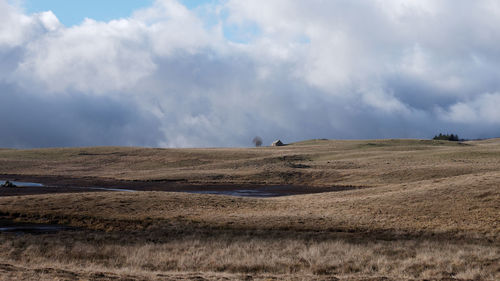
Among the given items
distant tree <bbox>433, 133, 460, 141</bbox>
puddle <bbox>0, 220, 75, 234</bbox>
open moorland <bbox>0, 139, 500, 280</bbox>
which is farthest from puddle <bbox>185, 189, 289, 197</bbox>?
distant tree <bbox>433, 133, 460, 141</bbox>

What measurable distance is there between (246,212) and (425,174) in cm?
3370

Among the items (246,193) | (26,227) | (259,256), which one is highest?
(26,227)

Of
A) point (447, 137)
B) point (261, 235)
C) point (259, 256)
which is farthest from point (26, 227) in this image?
point (447, 137)

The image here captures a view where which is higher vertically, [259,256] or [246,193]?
[246,193]

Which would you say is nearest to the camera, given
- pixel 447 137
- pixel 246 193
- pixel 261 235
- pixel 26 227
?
pixel 261 235

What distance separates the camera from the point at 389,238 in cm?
2517

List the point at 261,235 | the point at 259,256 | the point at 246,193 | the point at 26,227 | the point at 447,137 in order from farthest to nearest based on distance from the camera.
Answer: the point at 447,137 → the point at 246,193 → the point at 26,227 → the point at 261,235 → the point at 259,256

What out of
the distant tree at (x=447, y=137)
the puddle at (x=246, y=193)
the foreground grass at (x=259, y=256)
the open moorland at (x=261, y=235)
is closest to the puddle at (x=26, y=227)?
the open moorland at (x=261, y=235)

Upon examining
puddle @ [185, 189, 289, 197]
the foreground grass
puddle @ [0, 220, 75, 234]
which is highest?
puddle @ [0, 220, 75, 234]

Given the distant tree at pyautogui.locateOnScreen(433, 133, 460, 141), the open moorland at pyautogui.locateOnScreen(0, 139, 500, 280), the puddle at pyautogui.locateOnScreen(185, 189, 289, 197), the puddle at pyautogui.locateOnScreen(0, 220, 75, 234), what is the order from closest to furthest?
1. the open moorland at pyautogui.locateOnScreen(0, 139, 500, 280)
2. the puddle at pyautogui.locateOnScreen(0, 220, 75, 234)
3. the puddle at pyautogui.locateOnScreen(185, 189, 289, 197)
4. the distant tree at pyautogui.locateOnScreen(433, 133, 460, 141)

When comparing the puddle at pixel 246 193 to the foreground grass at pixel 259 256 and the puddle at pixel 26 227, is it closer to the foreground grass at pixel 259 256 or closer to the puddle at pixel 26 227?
the puddle at pixel 26 227

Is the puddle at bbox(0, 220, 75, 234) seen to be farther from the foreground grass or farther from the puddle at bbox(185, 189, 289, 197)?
the puddle at bbox(185, 189, 289, 197)

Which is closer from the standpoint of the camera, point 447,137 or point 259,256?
point 259,256

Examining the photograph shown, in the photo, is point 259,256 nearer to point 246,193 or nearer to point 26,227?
point 26,227
